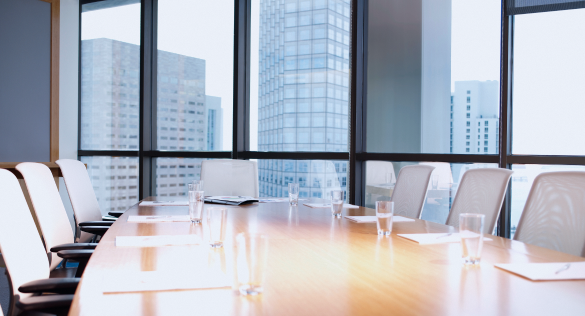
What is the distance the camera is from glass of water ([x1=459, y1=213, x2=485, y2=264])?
1.45 m

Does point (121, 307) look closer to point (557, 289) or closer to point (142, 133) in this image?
point (557, 289)

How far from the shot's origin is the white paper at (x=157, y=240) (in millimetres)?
1693

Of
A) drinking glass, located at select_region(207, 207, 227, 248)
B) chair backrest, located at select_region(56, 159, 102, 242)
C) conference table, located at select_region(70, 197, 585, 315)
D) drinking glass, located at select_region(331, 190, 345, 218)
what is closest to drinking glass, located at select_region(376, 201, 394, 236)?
conference table, located at select_region(70, 197, 585, 315)

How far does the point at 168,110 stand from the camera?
235 inches

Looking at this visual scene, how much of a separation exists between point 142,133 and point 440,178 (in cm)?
365

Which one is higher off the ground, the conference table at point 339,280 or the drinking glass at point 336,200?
the drinking glass at point 336,200

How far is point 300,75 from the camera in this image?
5.48 meters

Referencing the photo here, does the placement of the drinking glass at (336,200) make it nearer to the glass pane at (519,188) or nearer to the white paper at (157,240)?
the white paper at (157,240)

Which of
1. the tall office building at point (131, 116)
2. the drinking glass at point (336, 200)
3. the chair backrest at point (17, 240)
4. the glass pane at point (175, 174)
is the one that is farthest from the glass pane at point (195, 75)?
the chair backrest at point (17, 240)

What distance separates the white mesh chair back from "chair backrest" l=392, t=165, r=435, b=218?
4.91 feet

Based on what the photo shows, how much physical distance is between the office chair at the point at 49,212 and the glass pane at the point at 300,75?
313 centimetres

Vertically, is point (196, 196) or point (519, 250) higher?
point (196, 196)

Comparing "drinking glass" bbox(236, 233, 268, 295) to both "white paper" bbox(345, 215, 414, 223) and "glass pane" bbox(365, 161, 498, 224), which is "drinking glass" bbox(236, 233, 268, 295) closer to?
"white paper" bbox(345, 215, 414, 223)

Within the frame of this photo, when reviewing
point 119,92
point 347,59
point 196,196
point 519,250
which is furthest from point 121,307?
point 119,92
